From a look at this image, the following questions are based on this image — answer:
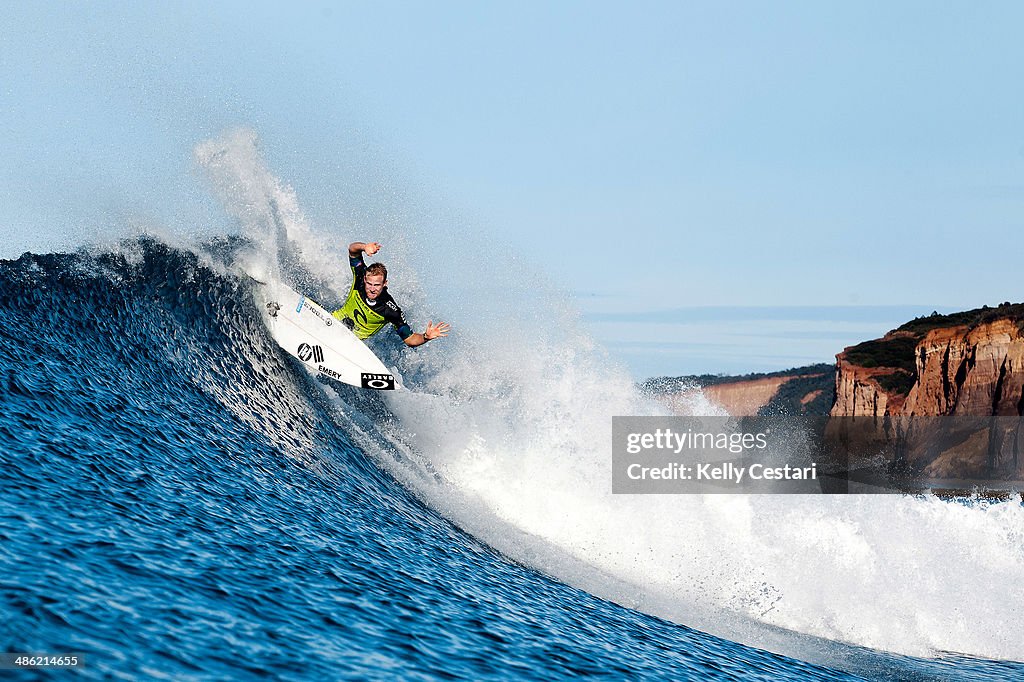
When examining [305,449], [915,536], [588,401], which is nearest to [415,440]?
[305,449]

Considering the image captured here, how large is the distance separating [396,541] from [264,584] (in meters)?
2.56

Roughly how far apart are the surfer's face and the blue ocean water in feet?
5.96

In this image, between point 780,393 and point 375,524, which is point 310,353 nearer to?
point 375,524

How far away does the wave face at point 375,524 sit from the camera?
604cm

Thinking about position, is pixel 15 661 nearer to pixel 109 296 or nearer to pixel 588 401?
pixel 109 296

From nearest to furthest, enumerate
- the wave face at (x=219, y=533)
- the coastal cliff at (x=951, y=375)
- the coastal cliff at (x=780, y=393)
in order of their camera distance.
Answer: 1. the wave face at (x=219, y=533)
2. the coastal cliff at (x=951, y=375)
3. the coastal cliff at (x=780, y=393)

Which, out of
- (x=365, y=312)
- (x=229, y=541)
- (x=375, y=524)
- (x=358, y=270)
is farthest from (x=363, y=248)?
(x=229, y=541)

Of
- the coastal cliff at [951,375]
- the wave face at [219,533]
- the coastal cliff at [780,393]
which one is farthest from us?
the coastal cliff at [780,393]

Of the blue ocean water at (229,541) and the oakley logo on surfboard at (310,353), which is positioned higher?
the oakley logo on surfboard at (310,353)

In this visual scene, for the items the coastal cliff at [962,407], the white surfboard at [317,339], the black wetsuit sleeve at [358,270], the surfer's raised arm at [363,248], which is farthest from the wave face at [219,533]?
the coastal cliff at [962,407]

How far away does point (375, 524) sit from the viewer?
9.43 metres

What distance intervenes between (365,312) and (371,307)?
0.17 meters

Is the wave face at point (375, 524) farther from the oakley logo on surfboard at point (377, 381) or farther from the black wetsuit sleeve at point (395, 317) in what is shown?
the black wetsuit sleeve at point (395, 317)

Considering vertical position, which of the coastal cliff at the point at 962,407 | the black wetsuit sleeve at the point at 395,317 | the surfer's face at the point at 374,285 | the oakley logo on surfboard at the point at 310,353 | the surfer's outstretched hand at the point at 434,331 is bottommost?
the oakley logo on surfboard at the point at 310,353
